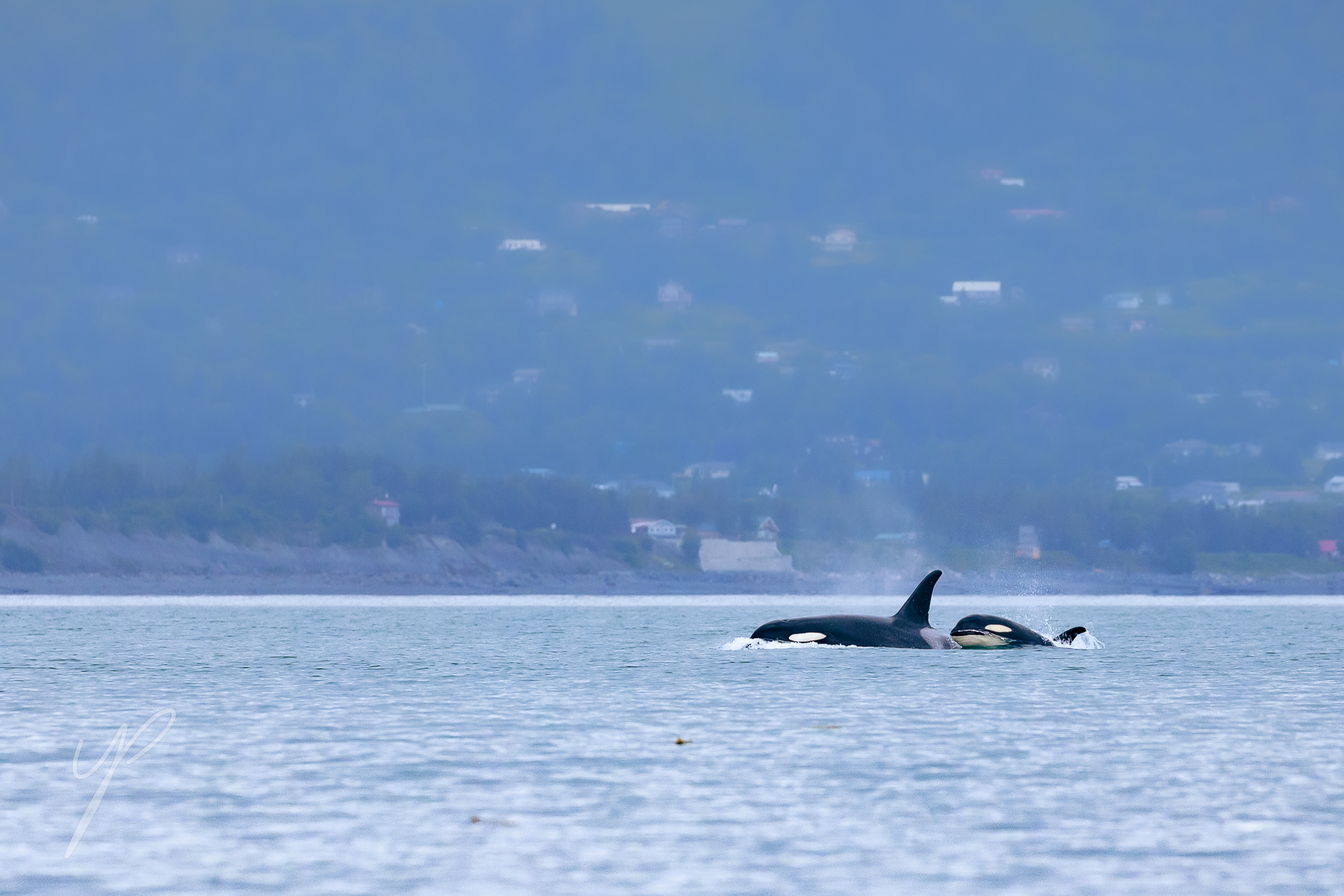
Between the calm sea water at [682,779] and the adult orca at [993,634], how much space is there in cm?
681

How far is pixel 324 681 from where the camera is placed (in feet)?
156

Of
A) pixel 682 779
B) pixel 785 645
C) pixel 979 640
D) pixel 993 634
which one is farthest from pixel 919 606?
pixel 682 779

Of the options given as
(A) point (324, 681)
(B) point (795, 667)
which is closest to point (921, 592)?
(B) point (795, 667)

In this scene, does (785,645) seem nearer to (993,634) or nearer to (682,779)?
(993,634)

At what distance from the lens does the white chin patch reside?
204 ft

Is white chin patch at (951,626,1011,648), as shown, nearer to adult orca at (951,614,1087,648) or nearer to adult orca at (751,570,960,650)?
adult orca at (951,614,1087,648)

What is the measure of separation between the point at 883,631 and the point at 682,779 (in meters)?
35.4

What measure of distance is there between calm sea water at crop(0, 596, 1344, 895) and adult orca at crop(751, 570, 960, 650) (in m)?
5.50

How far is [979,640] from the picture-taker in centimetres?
6228

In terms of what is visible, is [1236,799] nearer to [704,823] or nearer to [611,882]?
[704,823]

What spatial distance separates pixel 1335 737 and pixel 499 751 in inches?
592

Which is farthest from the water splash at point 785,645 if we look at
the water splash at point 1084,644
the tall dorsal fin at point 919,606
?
the water splash at point 1084,644

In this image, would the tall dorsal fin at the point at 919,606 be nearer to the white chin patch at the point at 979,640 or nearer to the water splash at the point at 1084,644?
the white chin patch at the point at 979,640

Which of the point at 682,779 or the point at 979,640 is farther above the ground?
the point at 979,640
